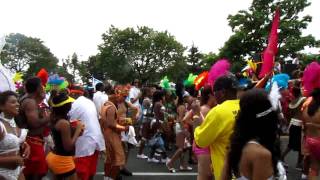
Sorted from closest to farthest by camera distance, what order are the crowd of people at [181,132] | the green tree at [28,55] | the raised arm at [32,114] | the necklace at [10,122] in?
the crowd of people at [181,132]
the necklace at [10,122]
the raised arm at [32,114]
the green tree at [28,55]

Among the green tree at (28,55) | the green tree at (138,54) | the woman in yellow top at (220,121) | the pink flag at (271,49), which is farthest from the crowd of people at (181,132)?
the green tree at (28,55)

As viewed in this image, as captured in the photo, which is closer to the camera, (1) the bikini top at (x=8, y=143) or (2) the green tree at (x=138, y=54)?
(1) the bikini top at (x=8, y=143)

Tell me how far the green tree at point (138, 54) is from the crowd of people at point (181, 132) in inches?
2271

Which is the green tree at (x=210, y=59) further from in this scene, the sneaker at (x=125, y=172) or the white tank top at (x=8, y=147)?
the white tank top at (x=8, y=147)

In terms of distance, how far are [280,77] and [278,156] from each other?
678cm

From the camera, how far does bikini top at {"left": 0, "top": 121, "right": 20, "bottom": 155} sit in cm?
444

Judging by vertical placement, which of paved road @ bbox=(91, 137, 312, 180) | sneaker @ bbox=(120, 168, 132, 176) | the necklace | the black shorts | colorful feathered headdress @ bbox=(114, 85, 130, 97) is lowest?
paved road @ bbox=(91, 137, 312, 180)

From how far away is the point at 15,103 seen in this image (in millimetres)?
4828

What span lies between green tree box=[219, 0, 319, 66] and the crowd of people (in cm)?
3016

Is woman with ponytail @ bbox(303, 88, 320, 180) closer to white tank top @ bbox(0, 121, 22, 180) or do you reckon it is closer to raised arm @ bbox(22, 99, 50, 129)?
raised arm @ bbox(22, 99, 50, 129)

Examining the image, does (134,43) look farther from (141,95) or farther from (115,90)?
(115,90)

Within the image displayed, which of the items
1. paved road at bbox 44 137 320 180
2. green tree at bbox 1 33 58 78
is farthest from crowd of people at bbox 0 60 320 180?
green tree at bbox 1 33 58 78

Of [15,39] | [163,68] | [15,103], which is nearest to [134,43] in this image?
[163,68]

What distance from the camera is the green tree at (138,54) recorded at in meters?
67.9
